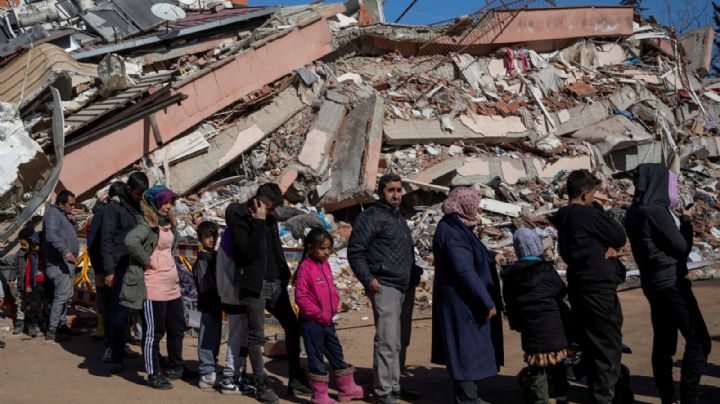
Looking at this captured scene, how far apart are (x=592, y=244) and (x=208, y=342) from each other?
2948mm

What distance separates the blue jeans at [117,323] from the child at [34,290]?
1761 millimetres

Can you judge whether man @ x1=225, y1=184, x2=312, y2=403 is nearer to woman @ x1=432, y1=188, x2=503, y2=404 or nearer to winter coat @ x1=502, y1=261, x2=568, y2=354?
woman @ x1=432, y1=188, x2=503, y2=404

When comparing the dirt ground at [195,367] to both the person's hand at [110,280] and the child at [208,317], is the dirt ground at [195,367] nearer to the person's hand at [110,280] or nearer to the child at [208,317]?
the child at [208,317]

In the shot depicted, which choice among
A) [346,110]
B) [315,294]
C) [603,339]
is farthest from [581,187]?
[346,110]

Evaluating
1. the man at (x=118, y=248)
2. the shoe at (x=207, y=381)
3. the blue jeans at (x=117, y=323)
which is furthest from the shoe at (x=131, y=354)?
the shoe at (x=207, y=381)

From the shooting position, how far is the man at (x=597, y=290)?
5211 mm

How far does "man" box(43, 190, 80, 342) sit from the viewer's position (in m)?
7.66

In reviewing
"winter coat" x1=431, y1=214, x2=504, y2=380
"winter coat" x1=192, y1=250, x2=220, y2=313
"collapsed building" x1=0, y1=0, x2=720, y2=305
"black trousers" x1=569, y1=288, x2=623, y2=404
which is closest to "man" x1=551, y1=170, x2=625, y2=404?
"black trousers" x1=569, y1=288, x2=623, y2=404

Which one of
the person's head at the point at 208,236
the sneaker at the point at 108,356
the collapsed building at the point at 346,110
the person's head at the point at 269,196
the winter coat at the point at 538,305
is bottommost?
the sneaker at the point at 108,356

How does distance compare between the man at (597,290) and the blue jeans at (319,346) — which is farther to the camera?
the blue jeans at (319,346)

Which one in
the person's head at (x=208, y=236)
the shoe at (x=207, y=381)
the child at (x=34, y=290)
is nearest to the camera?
the shoe at (x=207, y=381)

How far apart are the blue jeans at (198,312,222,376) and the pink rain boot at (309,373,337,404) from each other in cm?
99

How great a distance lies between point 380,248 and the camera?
5.70 m

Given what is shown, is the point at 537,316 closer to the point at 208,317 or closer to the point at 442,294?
the point at 442,294
